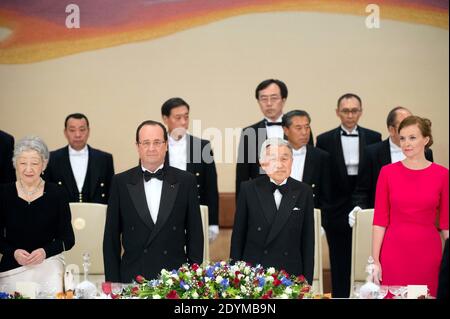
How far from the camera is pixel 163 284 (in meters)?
4.18

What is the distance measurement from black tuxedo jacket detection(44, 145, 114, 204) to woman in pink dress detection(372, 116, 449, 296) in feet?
5.47

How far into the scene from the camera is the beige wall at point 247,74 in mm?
6066

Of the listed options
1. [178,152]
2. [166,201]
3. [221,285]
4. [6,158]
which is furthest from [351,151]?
[221,285]

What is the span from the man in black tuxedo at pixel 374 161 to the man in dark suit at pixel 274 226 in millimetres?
901

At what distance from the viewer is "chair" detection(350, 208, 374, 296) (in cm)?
536

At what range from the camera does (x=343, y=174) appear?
20.1ft

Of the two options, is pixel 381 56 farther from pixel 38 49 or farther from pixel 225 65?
pixel 38 49

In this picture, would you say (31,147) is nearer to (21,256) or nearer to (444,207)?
(21,256)

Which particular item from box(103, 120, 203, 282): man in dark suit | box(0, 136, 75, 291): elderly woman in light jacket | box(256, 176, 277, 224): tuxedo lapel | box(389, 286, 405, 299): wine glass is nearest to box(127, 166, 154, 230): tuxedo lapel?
box(103, 120, 203, 282): man in dark suit

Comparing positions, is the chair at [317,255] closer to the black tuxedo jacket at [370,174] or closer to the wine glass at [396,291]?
the black tuxedo jacket at [370,174]

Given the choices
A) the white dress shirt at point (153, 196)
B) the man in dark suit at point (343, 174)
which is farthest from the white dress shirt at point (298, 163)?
the white dress shirt at point (153, 196)

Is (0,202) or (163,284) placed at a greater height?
(0,202)
